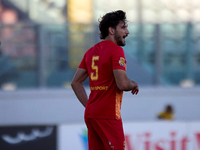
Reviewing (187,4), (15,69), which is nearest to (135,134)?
(15,69)

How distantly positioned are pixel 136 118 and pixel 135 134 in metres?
3.73

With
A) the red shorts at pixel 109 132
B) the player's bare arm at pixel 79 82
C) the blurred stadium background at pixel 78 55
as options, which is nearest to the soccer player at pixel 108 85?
the red shorts at pixel 109 132

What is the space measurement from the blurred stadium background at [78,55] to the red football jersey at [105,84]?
566 cm

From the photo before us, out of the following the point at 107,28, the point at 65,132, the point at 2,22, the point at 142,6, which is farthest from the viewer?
the point at 142,6

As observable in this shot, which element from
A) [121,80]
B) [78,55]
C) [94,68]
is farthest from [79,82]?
[78,55]

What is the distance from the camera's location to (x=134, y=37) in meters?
8.88

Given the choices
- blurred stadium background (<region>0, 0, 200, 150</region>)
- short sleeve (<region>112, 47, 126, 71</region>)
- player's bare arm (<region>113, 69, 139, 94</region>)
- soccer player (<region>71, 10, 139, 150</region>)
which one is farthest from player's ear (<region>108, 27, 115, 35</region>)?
blurred stadium background (<region>0, 0, 200, 150</region>)

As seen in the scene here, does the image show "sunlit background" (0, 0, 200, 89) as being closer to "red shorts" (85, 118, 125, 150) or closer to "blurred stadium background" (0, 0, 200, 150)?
"blurred stadium background" (0, 0, 200, 150)

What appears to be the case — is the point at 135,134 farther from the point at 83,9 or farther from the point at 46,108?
the point at 83,9

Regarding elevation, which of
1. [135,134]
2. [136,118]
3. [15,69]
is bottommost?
[136,118]

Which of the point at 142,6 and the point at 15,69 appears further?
the point at 142,6

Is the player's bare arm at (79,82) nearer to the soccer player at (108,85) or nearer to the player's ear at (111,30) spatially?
the soccer player at (108,85)

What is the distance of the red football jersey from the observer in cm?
287

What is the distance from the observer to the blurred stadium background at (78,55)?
28.3 feet
